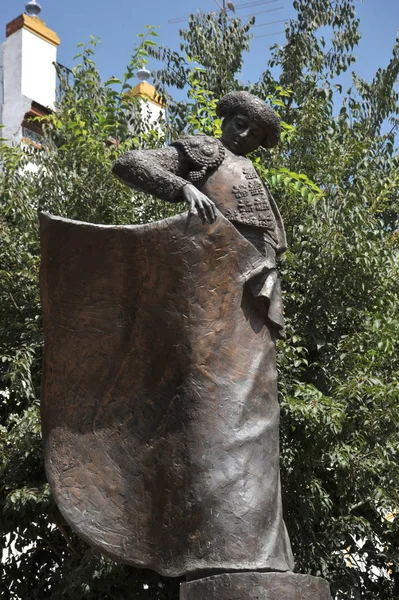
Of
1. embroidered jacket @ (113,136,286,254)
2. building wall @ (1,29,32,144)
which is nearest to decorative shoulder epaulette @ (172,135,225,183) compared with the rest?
embroidered jacket @ (113,136,286,254)

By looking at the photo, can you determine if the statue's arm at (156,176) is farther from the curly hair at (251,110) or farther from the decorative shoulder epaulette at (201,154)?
the curly hair at (251,110)

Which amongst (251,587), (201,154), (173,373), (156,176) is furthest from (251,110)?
(251,587)

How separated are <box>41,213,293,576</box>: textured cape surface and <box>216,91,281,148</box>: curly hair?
0.66m

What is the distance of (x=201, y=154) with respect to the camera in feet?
14.4

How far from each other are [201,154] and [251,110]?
1.11 feet

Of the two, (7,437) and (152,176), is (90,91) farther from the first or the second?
(152,176)

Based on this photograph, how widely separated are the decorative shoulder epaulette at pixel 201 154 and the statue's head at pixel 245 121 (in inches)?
5.6

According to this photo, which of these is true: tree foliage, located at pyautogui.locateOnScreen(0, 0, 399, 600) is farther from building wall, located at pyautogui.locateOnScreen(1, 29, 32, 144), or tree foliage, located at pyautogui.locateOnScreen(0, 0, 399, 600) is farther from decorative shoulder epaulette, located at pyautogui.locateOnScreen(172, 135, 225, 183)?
building wall, located at pyautogui.locateOnScreen(1, 29, 32, 144)

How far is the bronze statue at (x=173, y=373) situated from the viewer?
3.92m

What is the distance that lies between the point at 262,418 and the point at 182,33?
850 cm

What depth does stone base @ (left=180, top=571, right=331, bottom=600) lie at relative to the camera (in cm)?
362

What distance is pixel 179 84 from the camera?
38.4 ft

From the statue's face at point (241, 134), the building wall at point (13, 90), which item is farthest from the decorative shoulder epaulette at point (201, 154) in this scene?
the building wall at point (13, 90)

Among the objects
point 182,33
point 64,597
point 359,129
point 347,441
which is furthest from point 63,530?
point 182,33
